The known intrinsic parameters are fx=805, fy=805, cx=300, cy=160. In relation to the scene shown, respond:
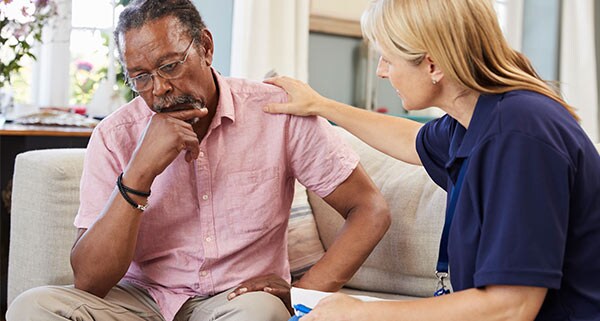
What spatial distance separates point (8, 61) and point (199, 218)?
4.68 ft

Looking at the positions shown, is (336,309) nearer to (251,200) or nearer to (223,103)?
(251,200)

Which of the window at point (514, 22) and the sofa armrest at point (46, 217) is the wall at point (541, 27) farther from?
the sofa armrest at point (46, 217)

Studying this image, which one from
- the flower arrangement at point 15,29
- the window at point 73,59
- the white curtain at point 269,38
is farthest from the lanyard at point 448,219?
the white curtain at point 269,38

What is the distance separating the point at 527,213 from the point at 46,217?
130 centimetres

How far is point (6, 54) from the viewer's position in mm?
2881

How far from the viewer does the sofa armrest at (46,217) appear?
202 cm

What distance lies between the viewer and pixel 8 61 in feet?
9.45

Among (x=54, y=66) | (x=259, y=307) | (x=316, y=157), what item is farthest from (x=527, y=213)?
(x=54, y=66)

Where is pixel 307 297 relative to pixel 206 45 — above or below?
below

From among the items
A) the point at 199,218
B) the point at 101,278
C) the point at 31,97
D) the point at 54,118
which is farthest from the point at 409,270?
the point at 31,97

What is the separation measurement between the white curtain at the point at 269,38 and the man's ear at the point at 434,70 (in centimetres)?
251

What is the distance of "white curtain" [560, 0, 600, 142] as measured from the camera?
5785mm

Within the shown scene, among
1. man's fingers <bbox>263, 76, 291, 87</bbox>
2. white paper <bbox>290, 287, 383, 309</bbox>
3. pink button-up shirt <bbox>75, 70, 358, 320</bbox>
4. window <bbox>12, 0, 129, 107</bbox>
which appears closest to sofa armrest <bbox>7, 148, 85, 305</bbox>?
pink button-up shirt <bbox>75, 70, 358, 320</bbox>

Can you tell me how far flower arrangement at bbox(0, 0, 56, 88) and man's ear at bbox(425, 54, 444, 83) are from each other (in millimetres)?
1922
